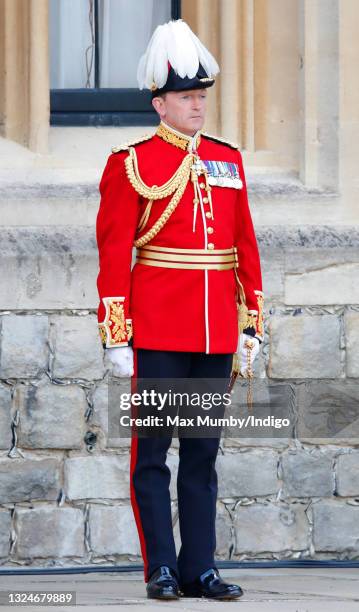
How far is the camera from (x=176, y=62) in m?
4.41

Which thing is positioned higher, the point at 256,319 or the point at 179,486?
the point at 256,319

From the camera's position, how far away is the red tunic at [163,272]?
4379 mm

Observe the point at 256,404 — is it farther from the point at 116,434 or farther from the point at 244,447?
the point at 116,434

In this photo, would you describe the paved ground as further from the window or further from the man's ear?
the window

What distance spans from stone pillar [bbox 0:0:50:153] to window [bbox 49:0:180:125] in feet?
0.79

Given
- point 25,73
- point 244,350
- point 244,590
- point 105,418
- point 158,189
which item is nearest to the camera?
point 158,189

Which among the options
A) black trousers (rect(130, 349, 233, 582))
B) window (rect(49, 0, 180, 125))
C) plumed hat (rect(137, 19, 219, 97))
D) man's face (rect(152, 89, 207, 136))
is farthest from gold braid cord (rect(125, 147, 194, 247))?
window (rect(49, 0, 180, 125))

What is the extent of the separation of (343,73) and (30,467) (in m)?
1.98

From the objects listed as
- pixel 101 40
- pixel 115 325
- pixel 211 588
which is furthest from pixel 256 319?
pixel 101 40

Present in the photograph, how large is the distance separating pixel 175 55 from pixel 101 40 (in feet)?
6.09

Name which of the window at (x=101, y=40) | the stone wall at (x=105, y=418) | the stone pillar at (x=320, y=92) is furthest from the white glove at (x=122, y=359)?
the window at (x=101, y=40)

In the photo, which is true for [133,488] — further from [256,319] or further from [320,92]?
[320,92]

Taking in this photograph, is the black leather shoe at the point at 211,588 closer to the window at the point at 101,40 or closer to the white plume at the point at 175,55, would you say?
the white plume at the point at 175,55

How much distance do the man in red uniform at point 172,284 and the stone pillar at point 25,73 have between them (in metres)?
1.40
